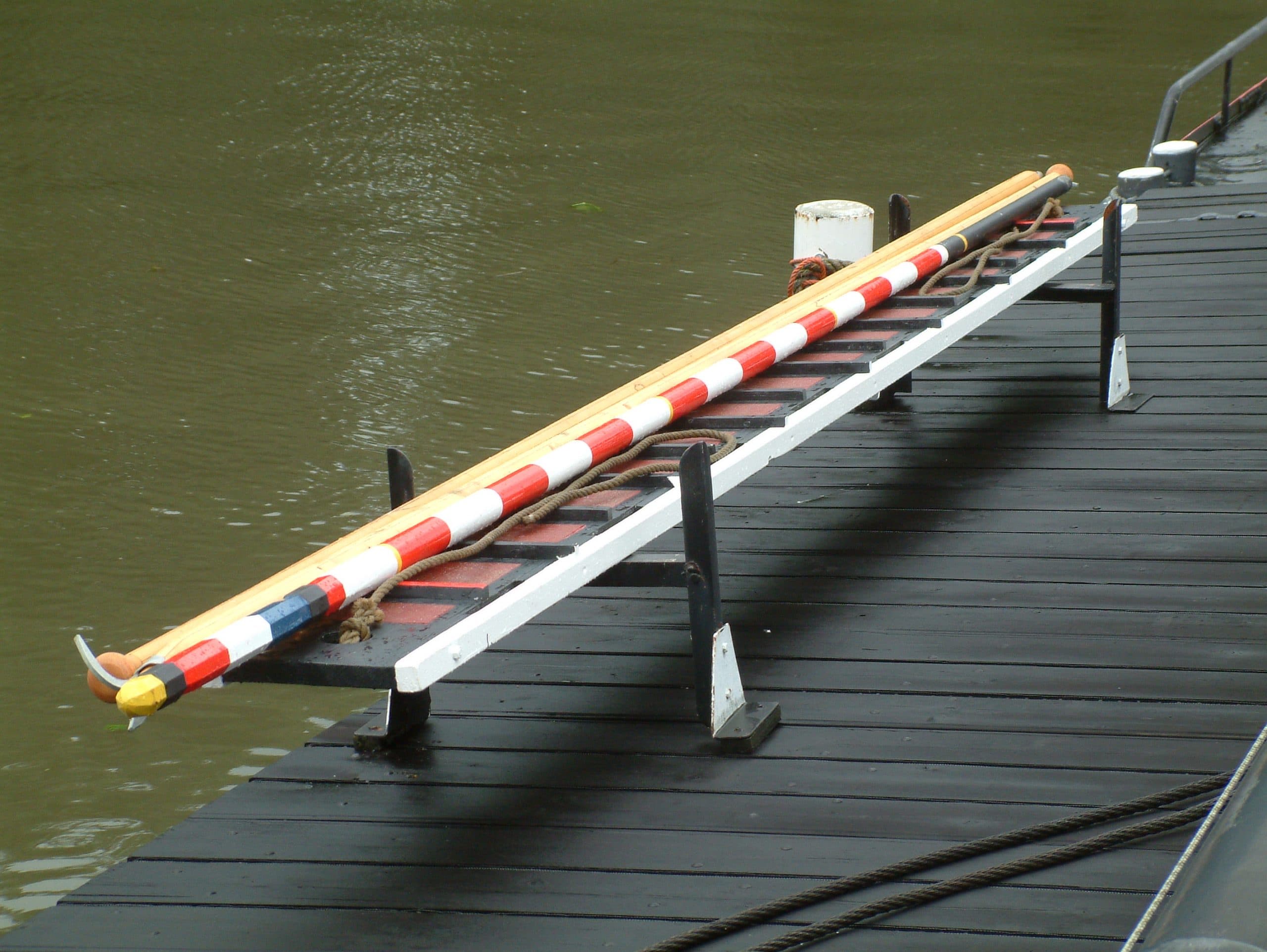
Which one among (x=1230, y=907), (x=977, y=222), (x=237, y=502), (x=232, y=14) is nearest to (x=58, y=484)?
(x=237, y=502)

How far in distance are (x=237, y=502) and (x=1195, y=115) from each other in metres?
11.4

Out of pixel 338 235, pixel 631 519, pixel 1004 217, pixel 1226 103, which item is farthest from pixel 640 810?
pixel 1226 103

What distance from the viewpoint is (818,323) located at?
388 cm

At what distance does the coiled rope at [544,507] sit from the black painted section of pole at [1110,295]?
204 centimetres

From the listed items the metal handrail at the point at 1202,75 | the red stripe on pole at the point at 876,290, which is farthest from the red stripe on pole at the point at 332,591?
the metal handrail at the point at 1202,75

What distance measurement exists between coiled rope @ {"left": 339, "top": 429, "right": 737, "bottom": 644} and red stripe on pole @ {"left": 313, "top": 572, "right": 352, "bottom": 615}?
3cm

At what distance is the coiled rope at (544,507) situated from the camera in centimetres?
238

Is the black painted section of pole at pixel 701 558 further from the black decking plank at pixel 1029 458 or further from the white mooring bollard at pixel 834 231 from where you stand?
the white mooring bollard at pixel 834 231

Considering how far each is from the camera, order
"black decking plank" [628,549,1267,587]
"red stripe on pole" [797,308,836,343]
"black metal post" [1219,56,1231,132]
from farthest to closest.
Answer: "black metal post" [1219,56,1231,132] < "red stripe on pole" [797,308,836,343] < "black decking plank" [628,549,1267,587]

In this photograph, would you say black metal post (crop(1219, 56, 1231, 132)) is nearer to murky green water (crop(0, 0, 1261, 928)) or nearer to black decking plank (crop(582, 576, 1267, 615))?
murky green water (crop(0, 0, 1261, 928))

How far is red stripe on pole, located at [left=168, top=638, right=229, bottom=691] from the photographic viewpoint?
2104 millimetres

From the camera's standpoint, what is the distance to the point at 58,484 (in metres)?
6.21

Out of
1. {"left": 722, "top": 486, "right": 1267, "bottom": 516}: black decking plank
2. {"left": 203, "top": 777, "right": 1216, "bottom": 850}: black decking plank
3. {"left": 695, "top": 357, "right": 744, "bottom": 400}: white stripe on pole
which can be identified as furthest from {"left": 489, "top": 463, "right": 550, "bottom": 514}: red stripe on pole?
{"left": 722, "top": 486, "right": 1267, "bottom": 516}: black decking plank

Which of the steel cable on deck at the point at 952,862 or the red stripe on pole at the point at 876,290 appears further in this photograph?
the red stripe on pole at the point at 876,290
